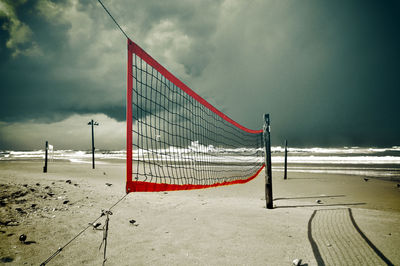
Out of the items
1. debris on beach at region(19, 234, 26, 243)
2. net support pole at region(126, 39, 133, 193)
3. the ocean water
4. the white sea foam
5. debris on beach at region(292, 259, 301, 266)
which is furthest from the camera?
the ocean water

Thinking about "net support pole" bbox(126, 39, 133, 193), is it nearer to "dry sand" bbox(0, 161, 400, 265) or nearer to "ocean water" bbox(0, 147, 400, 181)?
"ocean water" bbox(0, 147, 400, 181)

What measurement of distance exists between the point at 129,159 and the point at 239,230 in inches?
104

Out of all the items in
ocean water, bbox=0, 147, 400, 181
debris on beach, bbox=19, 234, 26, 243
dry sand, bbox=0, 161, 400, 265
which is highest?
debris on beach, bbox=19, 234, 26, 243

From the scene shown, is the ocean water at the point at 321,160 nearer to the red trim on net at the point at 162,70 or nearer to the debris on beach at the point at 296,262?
the red trim on net at the point at 162,70

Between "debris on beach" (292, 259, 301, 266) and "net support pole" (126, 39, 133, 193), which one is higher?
"net support pole" (126, 39, 133, 193)

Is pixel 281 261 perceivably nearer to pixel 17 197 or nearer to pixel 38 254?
pixel 38 254

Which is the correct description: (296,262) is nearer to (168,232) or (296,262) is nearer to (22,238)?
(168,232)

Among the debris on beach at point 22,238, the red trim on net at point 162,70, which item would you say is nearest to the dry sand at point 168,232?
the debris on beach at point 22,238

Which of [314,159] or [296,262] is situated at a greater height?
[296,262]

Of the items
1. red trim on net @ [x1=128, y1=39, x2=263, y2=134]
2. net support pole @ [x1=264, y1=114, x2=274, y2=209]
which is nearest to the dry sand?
net support pole @ [x1=264, y1=114, x2=274, y2=209]

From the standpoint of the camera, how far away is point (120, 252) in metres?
3.14

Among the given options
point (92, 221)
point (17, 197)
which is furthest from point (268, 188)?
point (17, 197)

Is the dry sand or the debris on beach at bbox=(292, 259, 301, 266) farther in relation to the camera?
the dry sand

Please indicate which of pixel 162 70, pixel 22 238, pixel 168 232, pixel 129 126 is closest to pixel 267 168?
pixel 168 232
